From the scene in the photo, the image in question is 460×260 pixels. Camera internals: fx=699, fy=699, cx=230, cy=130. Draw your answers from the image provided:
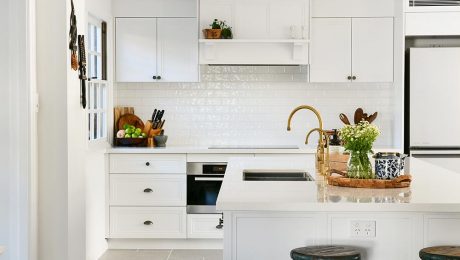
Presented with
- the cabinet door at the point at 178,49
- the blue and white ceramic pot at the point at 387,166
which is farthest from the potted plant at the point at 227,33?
the blue and white ceramic pot at the point at 387,166

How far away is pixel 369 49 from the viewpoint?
6.66m

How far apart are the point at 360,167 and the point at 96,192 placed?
299 centimetres

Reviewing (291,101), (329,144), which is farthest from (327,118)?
(329,144)

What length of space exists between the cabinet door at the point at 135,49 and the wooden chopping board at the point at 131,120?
364 mm

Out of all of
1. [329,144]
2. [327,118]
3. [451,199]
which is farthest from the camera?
[327,118]

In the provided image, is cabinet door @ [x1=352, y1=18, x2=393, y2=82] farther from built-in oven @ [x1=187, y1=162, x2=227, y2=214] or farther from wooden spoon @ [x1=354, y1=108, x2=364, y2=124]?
built-in oven @ [x1=187, y1=162, x2=227, y2=214]

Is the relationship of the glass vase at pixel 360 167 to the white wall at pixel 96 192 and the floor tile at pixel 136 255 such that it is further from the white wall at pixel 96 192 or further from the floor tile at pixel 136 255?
the floor tile at pixel 136 255

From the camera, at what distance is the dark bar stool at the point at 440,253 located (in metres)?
2.91

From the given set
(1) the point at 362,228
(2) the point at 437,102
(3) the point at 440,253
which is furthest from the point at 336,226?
(2) the point at 437,102

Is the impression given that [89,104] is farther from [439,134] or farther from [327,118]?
[439,134]

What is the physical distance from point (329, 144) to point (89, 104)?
2507mm

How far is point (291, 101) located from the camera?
702cm

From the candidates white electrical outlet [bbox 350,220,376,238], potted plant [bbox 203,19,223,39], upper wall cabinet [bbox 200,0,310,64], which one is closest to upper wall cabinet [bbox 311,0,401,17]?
upper wall cabinet [bbox 200,0,310,64]

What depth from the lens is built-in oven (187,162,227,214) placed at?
639 cm
